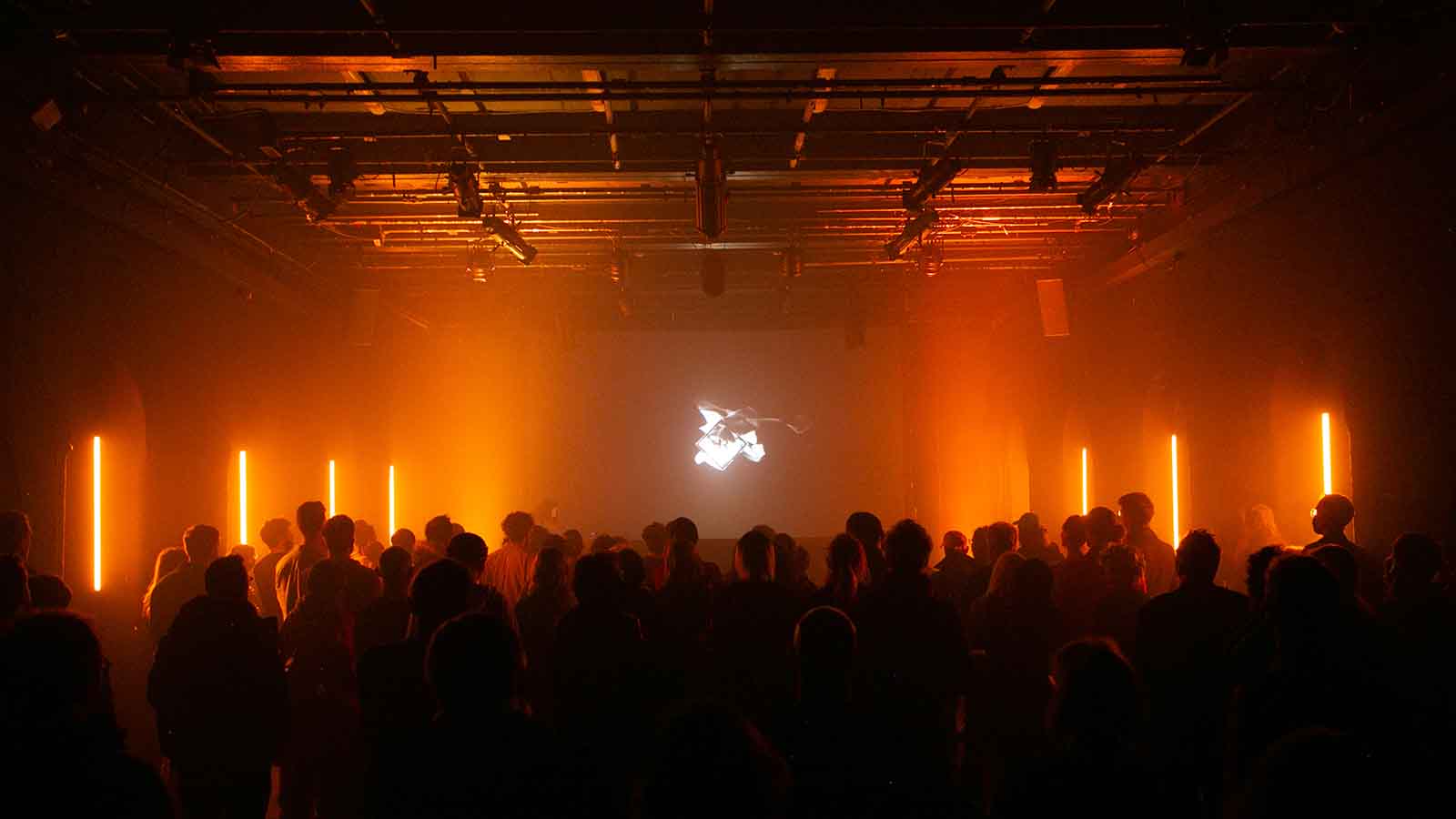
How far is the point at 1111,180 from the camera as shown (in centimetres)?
951

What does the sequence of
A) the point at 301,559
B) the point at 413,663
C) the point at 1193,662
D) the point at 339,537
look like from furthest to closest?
the point at 301,559 < the point at 339,537 < the point at 1193,662 < the point at 413,663

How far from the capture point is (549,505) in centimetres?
1880

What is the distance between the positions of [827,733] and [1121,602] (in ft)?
9.22

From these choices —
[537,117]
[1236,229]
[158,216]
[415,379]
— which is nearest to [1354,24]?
[1236,229]

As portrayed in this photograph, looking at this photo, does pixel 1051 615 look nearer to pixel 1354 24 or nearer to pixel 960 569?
pixel 960 569

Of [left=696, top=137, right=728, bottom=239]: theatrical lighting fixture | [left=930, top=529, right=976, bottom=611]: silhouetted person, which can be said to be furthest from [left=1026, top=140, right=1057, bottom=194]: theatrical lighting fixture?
[left=930, top=529, right=976, bottom=611]: silhouetted person

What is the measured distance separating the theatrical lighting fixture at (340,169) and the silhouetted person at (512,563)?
122 inches

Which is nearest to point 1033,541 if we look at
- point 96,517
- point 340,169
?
point 340,169

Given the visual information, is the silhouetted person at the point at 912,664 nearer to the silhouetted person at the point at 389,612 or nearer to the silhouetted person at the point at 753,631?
the silhouetted person at the point at 753,631

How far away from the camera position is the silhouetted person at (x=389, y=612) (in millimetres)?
4988

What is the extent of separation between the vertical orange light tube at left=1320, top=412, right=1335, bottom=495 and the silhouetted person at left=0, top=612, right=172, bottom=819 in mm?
9539

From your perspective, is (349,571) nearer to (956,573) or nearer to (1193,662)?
(956,573)

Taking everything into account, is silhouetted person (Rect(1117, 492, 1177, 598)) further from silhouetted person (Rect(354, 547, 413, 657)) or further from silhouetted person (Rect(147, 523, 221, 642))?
silhouetted person (Rect(147, 523, 221, 642))

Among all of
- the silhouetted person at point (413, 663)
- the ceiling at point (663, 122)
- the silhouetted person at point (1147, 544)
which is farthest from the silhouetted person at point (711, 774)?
the silhouetted person at point (1147, 544)
